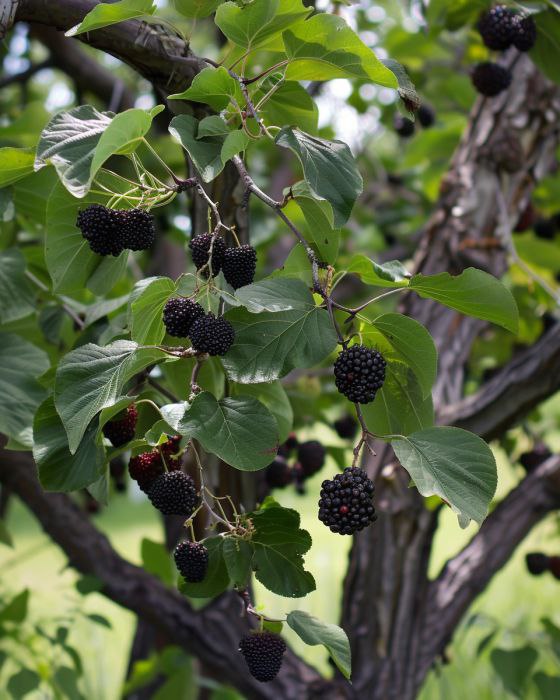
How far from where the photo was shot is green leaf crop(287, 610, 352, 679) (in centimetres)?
87

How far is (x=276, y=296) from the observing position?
831 mm

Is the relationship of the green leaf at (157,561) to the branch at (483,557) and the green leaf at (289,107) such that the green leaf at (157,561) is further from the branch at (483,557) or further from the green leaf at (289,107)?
the green leaf at (289,107)

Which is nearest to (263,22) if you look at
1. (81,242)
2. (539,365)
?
(81,242)

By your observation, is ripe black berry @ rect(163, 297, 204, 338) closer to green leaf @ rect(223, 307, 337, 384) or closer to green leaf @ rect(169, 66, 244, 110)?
green leaf @ rect(223, 307, 337, 384)

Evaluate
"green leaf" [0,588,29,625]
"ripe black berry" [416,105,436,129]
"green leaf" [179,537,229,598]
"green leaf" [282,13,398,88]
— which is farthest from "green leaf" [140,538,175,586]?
"ripe black berry" [416,105,436,129]

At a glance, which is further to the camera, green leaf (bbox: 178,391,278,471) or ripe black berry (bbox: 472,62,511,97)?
ripe black berry (bbox: 472,62,511,97)

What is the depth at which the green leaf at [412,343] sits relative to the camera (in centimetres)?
89

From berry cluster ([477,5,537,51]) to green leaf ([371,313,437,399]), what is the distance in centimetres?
74

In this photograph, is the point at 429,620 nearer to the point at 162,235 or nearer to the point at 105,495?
the point at 105,495

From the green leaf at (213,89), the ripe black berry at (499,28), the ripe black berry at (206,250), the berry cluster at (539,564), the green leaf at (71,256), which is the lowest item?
the berry cluster at (539,564)

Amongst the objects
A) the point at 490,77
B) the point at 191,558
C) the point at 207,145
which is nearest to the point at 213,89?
the point at 207,145

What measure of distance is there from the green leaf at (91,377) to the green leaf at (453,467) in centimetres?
27

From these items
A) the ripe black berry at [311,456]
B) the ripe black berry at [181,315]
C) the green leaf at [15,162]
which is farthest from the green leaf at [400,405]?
the ripe black berry at [311,456]

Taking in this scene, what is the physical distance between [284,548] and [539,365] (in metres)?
1.01
